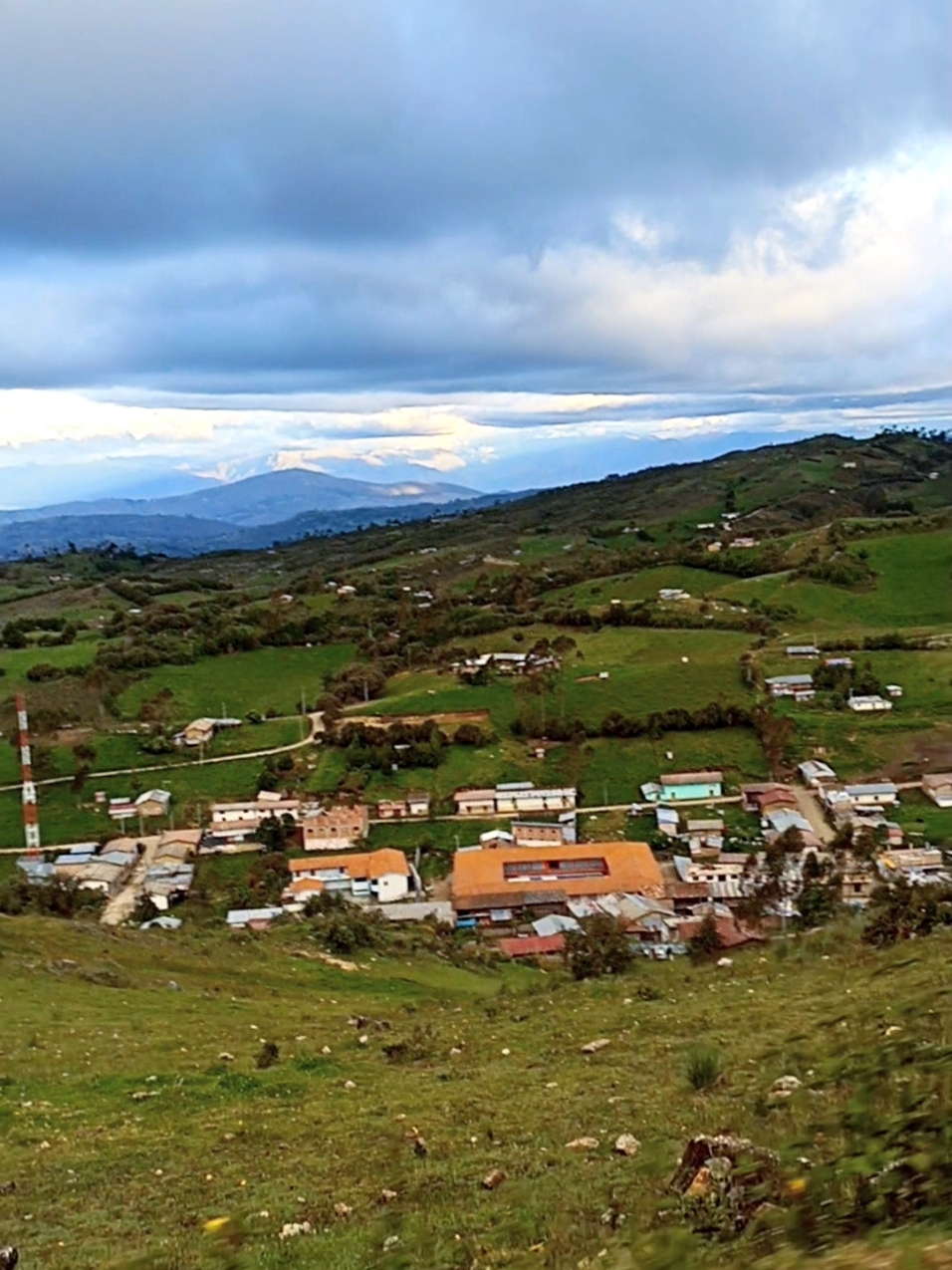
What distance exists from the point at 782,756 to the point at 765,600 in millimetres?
34066

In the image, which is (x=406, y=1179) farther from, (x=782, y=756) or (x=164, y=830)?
(x=782, y=756)

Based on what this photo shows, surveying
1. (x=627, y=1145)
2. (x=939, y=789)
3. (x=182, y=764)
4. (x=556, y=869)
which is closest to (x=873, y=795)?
(x=939, y=789)

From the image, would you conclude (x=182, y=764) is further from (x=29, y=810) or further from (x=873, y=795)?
(x=873, y=795)

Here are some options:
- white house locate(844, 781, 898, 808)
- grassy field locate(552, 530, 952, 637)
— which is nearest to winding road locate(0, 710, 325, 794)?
white house locate(844, 781, 898, 808)

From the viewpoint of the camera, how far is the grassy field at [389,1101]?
21.6 feet

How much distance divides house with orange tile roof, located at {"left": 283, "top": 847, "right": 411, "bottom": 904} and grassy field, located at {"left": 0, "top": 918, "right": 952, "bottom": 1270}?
21011 millimetres

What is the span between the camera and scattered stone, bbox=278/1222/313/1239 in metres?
6.84

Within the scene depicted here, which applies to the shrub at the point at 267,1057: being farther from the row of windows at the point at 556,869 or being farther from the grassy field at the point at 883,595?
the grassy field at the point at 883,595

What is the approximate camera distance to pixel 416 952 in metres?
27.8

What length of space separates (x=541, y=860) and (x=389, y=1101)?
32.5 metres

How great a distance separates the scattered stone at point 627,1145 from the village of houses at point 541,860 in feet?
71.9

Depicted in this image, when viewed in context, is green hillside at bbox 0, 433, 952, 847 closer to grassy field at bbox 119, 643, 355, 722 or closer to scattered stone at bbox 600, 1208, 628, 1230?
grassy field at bbox 119, 643, 355, 722

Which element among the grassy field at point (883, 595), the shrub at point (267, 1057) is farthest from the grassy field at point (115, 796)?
the grassy field at point (883, 595)

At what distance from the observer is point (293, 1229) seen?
6.95 m
